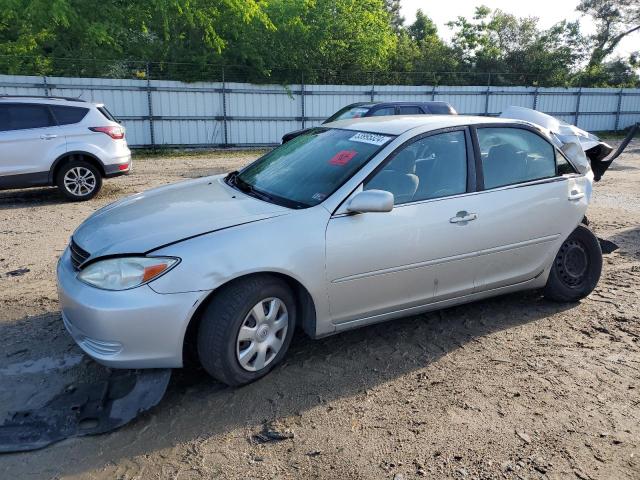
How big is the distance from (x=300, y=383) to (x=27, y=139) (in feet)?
23.5

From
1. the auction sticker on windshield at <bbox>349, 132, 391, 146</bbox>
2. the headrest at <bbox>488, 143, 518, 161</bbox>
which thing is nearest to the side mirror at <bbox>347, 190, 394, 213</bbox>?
the auction sticker on windshield at <bbox>349, 132, 391, 146</bbox>

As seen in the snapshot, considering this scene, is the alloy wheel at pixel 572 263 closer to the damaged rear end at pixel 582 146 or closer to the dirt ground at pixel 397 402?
the dirt ground at pixel 397 402

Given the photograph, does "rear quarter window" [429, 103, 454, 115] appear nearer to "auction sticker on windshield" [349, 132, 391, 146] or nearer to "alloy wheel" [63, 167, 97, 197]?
"alloy wheel" [63, 167, 97, 197]

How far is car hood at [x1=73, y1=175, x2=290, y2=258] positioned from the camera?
10.6 feet

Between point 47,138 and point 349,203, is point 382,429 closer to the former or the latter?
point 349,203

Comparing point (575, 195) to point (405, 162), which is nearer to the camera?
point (405, 162)

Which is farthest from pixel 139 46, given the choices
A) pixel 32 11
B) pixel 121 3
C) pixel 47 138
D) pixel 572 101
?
pixel 572 101

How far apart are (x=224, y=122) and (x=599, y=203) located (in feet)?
41.2

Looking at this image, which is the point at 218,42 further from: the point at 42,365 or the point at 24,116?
the point at 42,365

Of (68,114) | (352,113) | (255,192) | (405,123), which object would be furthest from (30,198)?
(405,123)

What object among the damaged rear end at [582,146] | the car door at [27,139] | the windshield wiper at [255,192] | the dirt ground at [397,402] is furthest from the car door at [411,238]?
the car door at [27,139]

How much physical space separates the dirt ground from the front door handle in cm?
92

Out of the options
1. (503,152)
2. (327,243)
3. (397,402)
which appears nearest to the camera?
(397,402)

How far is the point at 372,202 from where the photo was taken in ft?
11.3
